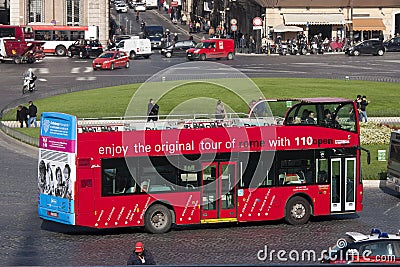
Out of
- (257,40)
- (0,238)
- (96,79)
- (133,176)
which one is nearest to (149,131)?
(133,176)

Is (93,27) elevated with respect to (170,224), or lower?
elevated

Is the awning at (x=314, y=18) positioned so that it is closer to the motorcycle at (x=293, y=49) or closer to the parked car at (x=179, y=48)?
the motorcycle at (x=293, y=49)

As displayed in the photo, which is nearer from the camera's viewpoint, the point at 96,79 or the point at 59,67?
the point at 96,79

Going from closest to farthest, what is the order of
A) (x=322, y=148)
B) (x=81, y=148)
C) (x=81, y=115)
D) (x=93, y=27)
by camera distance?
(x=81, y=148) → (x=322, y=148) → (x=81, y=115) → (x=93, y=27)

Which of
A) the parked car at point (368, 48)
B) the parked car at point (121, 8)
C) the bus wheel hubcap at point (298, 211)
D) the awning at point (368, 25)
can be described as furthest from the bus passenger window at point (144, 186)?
the parked car at point (121, 8)

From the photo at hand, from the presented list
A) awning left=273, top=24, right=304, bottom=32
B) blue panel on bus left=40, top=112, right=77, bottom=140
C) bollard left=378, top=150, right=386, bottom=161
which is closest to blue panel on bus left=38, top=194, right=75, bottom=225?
blue panel on bus left=40, top=112, right=77, bottom=140

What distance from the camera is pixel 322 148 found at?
23594 millimetres

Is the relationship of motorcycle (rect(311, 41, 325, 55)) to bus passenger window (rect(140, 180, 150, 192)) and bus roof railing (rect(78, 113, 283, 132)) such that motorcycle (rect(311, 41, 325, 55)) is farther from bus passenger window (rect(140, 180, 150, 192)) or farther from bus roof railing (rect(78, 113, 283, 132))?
bus passenger window (rect(140, 180, 150, 192))

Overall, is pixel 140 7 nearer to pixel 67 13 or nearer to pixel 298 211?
pixel 67 13

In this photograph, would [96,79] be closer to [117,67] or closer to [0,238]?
[117,67]

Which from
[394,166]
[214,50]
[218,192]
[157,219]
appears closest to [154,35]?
[214,50]

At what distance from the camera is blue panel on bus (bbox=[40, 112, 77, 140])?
21770 millimetres

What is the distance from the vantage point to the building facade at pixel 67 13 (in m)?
87.8

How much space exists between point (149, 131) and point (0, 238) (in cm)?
411
